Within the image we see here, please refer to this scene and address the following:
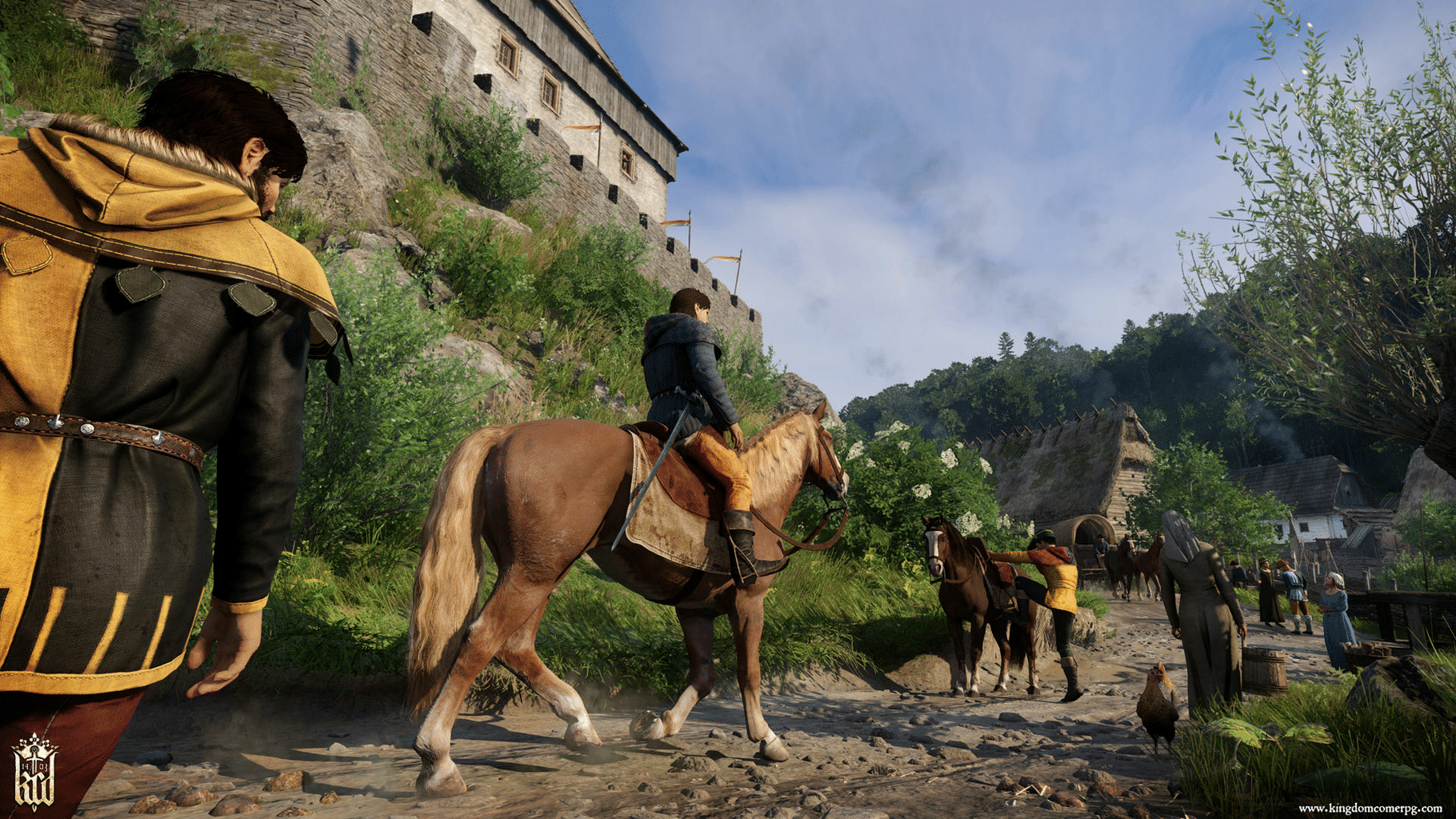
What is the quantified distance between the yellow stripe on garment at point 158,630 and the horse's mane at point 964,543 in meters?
7.50

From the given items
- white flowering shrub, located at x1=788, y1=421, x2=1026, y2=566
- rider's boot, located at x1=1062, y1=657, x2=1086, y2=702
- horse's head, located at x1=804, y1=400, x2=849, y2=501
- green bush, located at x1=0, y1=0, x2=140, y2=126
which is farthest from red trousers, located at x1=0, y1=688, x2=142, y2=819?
green bush, located at x1=0, y1=0, x2=140, y2=126

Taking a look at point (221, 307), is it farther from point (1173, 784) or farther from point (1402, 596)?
point (1402, 596)

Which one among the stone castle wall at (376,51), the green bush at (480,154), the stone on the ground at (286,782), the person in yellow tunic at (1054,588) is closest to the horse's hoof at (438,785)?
the stone on the ground at (286,782)

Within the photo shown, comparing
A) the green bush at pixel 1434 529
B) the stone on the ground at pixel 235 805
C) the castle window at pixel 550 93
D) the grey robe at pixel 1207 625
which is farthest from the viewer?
the green bush at pixel 1434 529

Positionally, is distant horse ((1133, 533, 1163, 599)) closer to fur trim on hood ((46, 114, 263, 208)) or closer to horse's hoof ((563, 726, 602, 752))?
horse's hoof ((563, 726, 602, 752))

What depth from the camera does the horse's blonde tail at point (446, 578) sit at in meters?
3.24

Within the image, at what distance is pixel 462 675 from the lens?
3.21 m

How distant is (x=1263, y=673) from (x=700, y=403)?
15.6 feet

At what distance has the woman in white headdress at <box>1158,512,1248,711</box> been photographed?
5117 millimetres

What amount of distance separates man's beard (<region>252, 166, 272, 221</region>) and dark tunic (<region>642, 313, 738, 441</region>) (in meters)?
2.55

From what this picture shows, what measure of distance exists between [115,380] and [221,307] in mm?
227

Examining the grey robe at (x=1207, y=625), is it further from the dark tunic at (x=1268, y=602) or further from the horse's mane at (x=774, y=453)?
the dark tunic at (x=1268, y=602)

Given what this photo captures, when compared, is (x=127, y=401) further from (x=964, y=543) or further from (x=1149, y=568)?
(x=1149, y=568)

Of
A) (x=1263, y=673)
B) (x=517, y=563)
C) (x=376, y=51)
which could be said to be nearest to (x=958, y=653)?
(x=1263, y=673)
